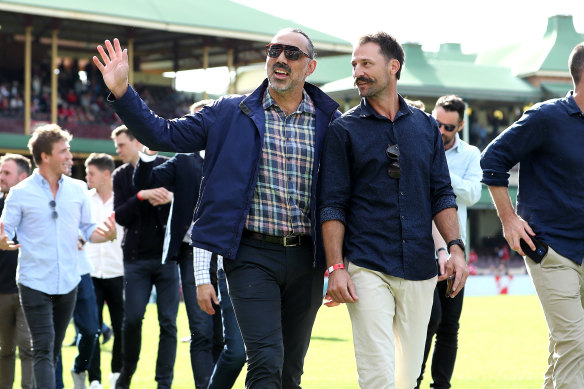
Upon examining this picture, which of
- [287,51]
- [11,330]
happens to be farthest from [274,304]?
[11,330]

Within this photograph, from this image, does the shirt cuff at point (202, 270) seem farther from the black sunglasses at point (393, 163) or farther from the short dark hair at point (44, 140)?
the short dark hair at point (44, 140)

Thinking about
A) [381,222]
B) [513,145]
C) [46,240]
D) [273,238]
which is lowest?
[46,240]

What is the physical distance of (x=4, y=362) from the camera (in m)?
8.35

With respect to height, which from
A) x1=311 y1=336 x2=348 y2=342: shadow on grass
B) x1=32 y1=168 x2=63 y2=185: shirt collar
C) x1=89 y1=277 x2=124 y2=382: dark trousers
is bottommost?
x1=311 y1=336 x2=348 y2=342: shadow on grass

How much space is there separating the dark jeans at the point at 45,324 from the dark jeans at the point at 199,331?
1082 millimetres

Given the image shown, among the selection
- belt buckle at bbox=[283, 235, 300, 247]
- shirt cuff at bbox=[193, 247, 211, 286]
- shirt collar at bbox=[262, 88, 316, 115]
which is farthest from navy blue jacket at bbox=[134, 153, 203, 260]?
belt buckle at bbox=[283, 235, 300, 247]

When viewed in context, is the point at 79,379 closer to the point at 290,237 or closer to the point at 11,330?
the point at 11,330

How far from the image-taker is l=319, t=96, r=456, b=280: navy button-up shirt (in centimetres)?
525

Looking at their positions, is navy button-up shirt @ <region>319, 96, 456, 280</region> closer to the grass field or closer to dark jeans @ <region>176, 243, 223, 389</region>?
dark jeans @ <region>176, 243, 223, 389</region>

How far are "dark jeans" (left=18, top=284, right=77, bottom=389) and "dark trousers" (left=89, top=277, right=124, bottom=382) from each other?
4.92 feet

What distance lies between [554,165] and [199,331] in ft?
11.8

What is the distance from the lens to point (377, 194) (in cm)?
527

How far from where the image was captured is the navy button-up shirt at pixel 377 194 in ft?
17.2

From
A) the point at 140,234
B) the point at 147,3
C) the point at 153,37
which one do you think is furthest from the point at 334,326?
the point at 153,37
